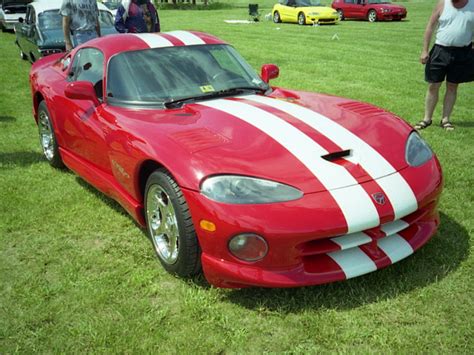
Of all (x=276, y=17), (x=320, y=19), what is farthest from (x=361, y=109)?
(x=276, y=17)

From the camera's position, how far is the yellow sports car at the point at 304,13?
1877 centimetres

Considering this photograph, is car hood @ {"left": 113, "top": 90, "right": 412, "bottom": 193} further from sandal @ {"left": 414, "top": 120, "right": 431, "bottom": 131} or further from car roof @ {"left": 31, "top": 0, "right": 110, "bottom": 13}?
car roof @ {"left": 31, "top": 0, "right": 110, "bottom": 13}

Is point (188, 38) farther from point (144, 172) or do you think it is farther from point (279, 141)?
point (279, 141)

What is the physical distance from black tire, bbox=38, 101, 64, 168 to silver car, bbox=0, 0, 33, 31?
45.5ft

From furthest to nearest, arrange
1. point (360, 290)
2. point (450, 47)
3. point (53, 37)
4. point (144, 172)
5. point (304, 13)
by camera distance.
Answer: point (304, 13)
point (53, 37)
point (450, 47)
point (144, 172)
point (360, 290)

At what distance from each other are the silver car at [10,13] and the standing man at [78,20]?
12.0m

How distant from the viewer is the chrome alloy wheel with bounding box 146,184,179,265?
2.70m

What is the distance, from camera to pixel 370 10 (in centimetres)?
2022

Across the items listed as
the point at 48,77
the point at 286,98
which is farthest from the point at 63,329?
the point at 48,77

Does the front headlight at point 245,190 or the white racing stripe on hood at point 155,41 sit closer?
the front headlight at point 245,190

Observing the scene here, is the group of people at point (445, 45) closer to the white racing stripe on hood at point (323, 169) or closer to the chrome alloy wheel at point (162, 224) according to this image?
the white racing stripe on hood at point (323, 169)

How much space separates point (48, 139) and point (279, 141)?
9.61ft

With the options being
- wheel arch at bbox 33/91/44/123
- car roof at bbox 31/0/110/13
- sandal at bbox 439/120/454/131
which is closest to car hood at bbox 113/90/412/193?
wheel arch at bbox 33/91/44/123

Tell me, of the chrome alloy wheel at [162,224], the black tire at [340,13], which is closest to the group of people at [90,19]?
the chrome alloy wheel at [162,224]
